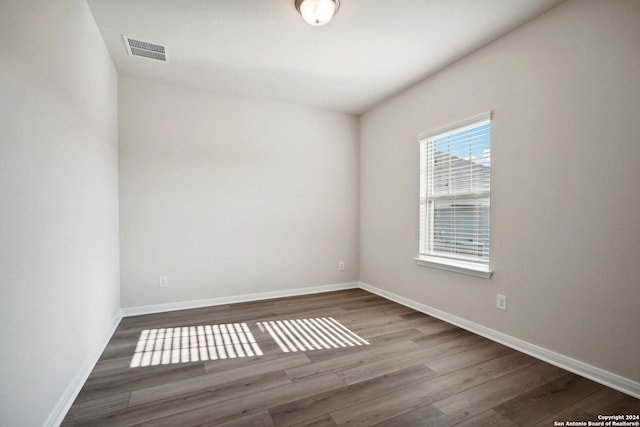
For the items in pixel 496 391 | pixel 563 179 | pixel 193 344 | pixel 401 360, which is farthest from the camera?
pixel 193 344

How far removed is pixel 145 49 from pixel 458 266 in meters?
3.60

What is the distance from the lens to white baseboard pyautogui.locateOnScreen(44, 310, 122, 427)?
1517 millimetres

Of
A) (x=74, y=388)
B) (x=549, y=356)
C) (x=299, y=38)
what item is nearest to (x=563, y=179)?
(x=549, y=356)

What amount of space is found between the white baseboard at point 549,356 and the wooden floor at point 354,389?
0.06m

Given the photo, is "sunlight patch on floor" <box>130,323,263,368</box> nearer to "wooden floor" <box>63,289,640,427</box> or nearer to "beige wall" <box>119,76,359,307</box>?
"wooden floor" <box>63,289,640,427</box>

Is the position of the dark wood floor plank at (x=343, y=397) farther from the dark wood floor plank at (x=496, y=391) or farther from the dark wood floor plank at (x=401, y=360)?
the dark wood floor plank at (x=496, y=391)

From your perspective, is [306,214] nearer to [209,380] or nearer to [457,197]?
[457,197]

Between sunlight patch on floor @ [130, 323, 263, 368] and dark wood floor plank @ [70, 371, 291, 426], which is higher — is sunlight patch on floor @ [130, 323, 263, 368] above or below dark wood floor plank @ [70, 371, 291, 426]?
below

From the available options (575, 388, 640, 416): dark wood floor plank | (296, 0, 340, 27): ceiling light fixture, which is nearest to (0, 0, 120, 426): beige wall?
(296, 0, 340, 27): ceiling light fixture

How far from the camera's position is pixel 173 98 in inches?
135

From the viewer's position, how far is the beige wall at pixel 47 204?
120cm

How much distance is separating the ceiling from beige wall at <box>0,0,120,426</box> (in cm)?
57

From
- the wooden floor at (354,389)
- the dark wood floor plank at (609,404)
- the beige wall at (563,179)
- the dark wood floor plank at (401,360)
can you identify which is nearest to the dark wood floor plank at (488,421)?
the wooden floor at (354,389)

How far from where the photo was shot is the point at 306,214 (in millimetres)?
4180
